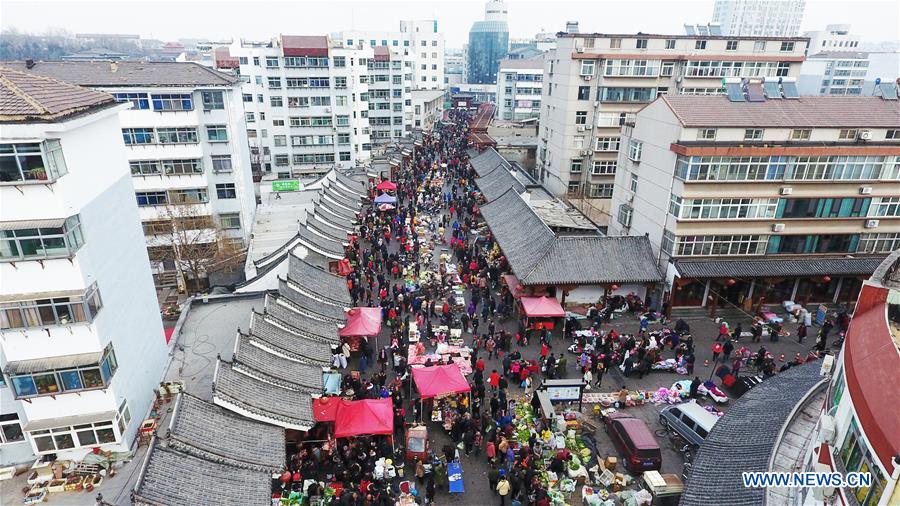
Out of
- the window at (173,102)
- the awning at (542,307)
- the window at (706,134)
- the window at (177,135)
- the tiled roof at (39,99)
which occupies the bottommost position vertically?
the awning at (542,307)

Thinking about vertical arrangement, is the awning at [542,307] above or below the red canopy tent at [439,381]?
below

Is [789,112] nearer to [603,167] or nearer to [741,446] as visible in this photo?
[603,167]

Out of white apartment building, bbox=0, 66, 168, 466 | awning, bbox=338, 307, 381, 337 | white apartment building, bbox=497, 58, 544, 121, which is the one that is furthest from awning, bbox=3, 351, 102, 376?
white apartment building, bbox=497, 58, 544, 121

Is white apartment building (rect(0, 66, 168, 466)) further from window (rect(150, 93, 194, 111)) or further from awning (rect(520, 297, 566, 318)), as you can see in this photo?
awning (rect(520, 297, 566, 318))

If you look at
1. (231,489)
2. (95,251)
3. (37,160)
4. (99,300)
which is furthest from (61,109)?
(231,489)

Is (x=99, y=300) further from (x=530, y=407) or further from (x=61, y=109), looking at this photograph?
(x=530, y=407)

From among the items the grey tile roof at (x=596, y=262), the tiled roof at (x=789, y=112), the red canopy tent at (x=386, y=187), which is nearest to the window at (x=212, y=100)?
the red canopy tent at (x=386, y=187)

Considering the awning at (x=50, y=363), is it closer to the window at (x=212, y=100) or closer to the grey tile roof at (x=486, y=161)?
the window at (x=212, y=100)

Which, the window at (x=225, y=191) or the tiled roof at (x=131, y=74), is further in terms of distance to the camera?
the window at (x=225, y=191)
